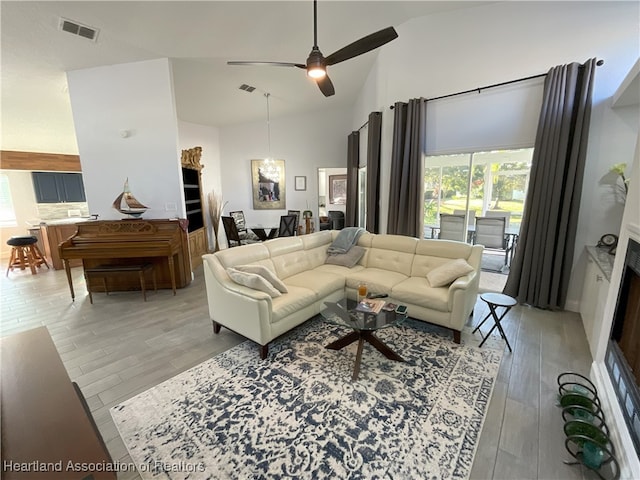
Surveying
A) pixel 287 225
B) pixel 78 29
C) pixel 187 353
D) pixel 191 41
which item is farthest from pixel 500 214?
pixel 78 29

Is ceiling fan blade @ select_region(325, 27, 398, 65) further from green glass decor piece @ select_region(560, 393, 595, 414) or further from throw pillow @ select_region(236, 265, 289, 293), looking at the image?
green glass decor piece @ select_region(560, 393, 595, 414)

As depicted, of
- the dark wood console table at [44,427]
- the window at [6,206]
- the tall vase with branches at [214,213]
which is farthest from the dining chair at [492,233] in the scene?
the window at [6,206]

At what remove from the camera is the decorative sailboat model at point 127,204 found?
12.9ft

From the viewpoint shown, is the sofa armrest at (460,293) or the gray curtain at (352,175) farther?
the gray curtain at (352,175)

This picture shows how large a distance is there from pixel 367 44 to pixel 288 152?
490 cm

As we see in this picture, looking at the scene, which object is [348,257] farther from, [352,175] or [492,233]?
[352,175]

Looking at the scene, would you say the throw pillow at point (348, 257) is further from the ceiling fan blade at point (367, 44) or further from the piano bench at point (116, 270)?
the piano bench at point (116, 270)

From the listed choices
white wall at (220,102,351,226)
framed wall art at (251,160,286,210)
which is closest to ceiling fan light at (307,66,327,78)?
white wall at (220,102,351,226)

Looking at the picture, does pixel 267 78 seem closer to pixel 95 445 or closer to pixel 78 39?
pixel 78 39

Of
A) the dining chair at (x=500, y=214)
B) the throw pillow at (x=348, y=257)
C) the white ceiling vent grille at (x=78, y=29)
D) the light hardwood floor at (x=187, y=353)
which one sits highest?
the white ceiling vent grille at (x=78, y=29)

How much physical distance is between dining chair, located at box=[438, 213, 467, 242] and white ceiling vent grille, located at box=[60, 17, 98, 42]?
5410 millimetres

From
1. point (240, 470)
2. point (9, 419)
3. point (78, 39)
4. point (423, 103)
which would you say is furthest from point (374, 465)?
point (78, 39)

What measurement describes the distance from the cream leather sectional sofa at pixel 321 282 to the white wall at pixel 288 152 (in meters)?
3.34

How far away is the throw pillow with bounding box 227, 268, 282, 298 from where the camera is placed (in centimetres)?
247
